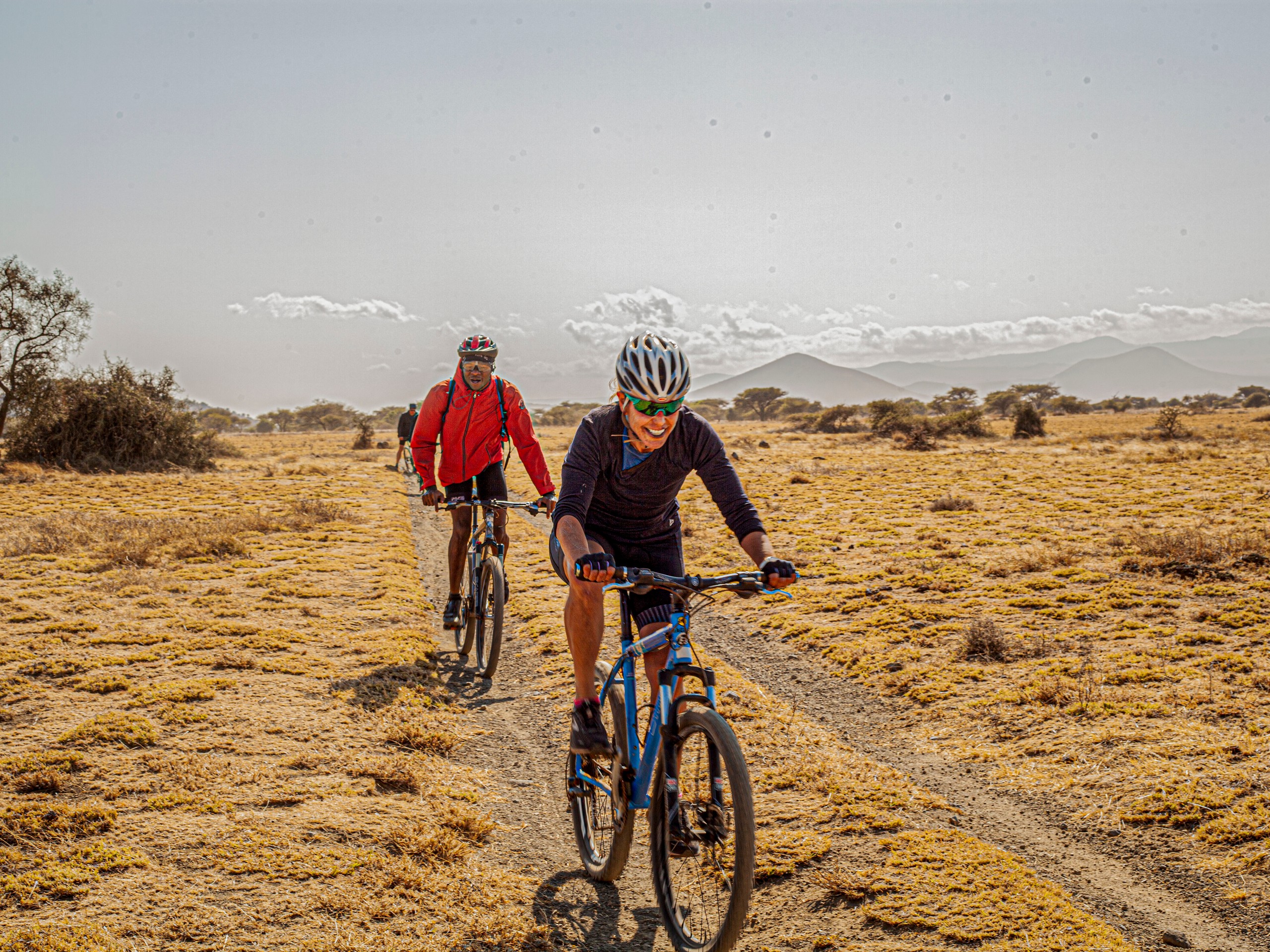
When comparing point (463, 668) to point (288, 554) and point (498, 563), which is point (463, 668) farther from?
point (288, 554)

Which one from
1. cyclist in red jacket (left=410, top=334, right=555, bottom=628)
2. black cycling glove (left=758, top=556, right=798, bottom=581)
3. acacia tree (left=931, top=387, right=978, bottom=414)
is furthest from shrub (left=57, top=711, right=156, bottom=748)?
acacia tree (left=931, top=387, right=978, bottom=414)

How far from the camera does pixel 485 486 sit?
8195mm

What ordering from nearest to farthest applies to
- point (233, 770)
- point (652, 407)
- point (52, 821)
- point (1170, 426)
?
point (652, 407) → point (52, 821) → point (233, 770) → point (1170, 426)

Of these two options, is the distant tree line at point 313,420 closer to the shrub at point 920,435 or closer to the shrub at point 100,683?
the shrub at point 920,435

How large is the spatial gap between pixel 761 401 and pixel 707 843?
10631 centimetres

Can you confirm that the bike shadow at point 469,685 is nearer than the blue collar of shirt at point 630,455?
No

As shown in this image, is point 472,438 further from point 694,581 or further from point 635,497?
point 694,581

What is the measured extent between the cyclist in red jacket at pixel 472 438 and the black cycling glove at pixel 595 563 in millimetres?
3972

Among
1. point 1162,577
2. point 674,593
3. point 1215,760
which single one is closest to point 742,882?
point 674,593

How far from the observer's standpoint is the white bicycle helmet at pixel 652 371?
3.85 meters

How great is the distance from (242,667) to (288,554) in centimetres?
671

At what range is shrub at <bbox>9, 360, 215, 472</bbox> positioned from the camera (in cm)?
3027

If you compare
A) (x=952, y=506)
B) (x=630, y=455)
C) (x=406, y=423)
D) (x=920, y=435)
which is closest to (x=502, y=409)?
(x=630, y=455)

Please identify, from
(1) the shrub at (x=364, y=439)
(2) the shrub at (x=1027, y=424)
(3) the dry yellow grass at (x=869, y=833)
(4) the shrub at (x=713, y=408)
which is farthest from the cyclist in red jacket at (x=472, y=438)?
(4) the shrub at (x=713, y=408)
